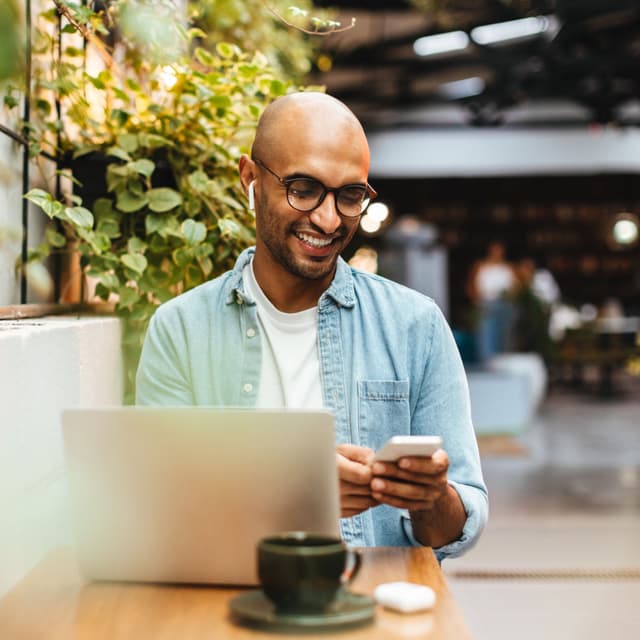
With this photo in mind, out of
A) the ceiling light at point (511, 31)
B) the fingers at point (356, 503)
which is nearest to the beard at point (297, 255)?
the fingers at point (356, 503)

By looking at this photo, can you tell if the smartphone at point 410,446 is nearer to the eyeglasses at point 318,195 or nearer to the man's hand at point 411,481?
the man's hand at point 411,481

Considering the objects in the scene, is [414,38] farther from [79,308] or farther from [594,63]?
[79,308]

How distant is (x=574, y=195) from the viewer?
1335cm

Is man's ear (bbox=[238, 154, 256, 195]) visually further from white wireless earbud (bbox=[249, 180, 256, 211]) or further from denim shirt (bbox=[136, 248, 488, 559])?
denim shirt (bbox=[136, 248, 488, 559])

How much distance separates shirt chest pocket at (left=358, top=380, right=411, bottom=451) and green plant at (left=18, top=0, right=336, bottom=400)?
2.11ft

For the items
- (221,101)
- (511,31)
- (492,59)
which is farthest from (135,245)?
(511,31)

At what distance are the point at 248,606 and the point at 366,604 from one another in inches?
4.7

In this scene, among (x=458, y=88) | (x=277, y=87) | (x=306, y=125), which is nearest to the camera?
(x=306, y=125)

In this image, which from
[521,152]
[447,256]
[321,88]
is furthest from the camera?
[447,256]

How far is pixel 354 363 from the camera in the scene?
1602mm

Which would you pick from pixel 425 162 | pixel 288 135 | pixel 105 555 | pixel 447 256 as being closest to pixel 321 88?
pixel 288 135

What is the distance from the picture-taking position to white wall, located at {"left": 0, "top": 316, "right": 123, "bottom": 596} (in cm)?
130

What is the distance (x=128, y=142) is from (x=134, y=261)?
297 millimetres

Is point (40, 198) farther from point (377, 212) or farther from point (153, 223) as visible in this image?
point (377, 212)
